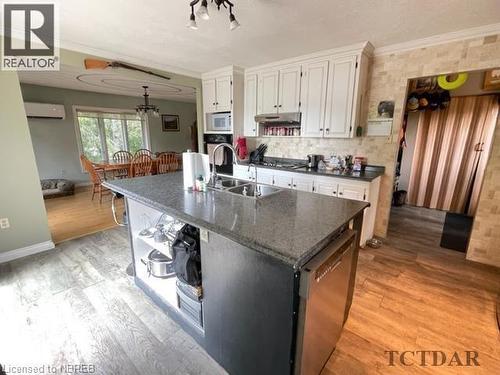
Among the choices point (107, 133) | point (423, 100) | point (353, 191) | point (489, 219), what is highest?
point (423, 100)

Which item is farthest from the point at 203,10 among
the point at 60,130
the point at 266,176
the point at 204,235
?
the point at 60,130

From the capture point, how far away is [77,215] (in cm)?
381

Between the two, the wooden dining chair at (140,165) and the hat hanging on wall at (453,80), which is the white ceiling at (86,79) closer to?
the wooden dining chair at (140,165)

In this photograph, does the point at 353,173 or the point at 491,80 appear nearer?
the point at 353,173

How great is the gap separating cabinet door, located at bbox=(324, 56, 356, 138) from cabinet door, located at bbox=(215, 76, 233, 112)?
1.56 metres

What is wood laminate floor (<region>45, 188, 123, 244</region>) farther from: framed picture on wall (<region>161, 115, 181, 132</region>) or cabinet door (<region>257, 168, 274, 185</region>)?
framed picture on wall (<region>161, 115, 181, 132</region>)

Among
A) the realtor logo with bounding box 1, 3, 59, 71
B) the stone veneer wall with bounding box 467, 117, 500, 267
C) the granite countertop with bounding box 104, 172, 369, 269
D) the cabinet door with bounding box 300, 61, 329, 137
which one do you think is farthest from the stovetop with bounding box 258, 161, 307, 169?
the realtor logo with bounding box 1, 3, 59, 71

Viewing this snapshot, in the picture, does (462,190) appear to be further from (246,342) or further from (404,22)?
(246,342)

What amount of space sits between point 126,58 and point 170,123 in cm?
425

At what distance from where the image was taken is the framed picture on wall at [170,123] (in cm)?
709

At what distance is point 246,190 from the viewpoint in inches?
78.0

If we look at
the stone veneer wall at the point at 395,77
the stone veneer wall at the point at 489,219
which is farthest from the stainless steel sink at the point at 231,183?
the stone veneer wall at the point at 489,219

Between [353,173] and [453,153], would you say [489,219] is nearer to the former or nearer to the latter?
[353,173]

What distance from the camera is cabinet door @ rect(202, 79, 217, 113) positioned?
392 centimetres
